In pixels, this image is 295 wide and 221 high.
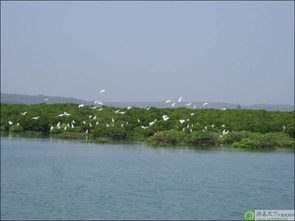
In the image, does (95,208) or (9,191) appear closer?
(95,208)

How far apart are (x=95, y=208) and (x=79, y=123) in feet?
105

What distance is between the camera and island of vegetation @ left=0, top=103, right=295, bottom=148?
43219mm

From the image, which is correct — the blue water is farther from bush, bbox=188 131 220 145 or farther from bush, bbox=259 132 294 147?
bush, bbox=259 132 294 147

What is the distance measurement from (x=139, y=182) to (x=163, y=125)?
21815 millimetres

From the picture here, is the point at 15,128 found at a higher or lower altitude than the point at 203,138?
higher

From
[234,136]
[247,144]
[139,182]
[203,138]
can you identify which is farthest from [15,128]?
[139,182]

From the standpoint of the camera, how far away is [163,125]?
1895 inches

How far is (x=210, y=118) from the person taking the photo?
50.6 meters

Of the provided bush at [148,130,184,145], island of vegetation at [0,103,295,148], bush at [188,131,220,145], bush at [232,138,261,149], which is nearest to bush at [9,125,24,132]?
island of vegetation at [0,103,295,148]

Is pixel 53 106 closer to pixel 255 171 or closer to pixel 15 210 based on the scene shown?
pixel 255 171

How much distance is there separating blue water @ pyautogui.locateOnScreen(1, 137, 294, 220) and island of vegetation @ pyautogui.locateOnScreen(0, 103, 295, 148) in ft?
12.2

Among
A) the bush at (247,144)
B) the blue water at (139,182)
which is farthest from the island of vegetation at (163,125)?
the blue water at (139,182)

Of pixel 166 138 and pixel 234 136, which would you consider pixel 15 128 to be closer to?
pixel 166 138

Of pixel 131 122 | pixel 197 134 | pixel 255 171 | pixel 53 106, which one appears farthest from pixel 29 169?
pixel 53 106
